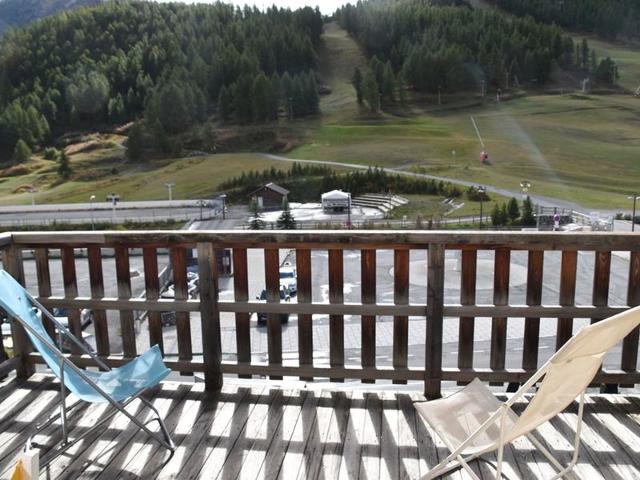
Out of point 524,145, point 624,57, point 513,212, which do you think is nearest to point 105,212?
point 513,212

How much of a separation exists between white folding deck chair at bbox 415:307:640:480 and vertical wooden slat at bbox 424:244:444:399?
0.56 meters

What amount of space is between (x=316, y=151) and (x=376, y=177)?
13703mm

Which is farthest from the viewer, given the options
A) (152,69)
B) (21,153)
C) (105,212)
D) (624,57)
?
(624,57)

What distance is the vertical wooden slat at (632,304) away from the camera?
7.55ft

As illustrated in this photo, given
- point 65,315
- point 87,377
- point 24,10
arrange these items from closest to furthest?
point 87,377 → point 65,315 → point 24,10

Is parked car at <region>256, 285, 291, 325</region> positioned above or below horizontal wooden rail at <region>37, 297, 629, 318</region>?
below

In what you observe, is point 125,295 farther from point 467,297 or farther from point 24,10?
point 24,10

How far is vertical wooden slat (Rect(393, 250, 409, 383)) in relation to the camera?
7.80 feet

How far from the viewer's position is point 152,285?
2537 mm

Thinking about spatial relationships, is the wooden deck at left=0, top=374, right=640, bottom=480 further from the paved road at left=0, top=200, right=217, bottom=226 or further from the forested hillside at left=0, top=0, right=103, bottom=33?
the forested hillside at left=0, top=0, right=103, bottom=33

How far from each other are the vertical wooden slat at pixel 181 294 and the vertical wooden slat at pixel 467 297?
125cm

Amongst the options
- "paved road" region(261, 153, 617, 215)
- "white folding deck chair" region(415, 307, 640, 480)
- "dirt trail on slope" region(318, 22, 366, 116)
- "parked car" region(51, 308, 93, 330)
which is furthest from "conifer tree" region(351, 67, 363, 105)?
"white folding deck chair" region(415, 307, 640, 480)

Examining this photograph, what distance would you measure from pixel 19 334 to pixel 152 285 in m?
0.79

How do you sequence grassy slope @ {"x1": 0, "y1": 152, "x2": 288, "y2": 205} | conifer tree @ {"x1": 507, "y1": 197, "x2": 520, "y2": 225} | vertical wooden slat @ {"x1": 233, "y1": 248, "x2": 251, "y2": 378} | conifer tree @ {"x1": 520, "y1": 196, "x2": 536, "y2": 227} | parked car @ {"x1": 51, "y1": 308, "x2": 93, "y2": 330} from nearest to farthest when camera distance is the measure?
1. vertical wooden slat @ {"x1": 233, "y1": 248, "x2": 251, "y2": 378}
2. parked car @ {"x1": 51, "y1": 308, "x2": 93, "y2": 330}
3. conifer tree @ {"x1": 507, "y1": 197, "x2": 520, "y2": 225}
4. conifer tree @ {"x1": 520, "y1": 196, "x2": 536, "y2": 227}
5. grassy slope @ {"x1": 0, "y1": 152, "x2": 288, "y2": 205}
